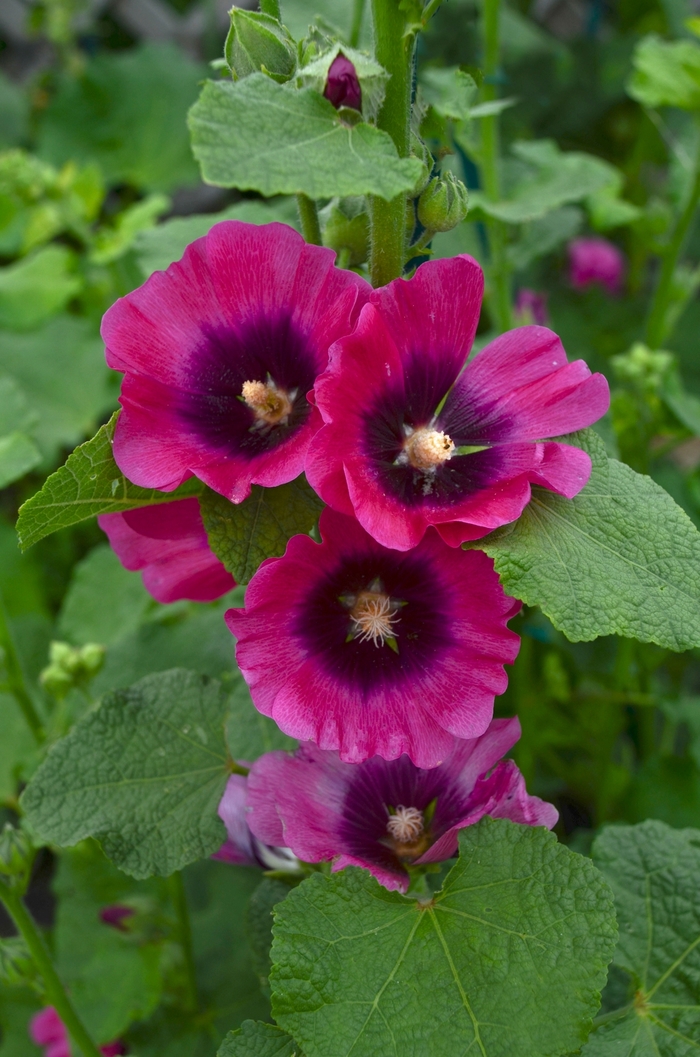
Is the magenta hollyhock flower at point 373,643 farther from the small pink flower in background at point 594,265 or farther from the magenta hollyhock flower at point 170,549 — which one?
the small pink flower in background at point 594,265

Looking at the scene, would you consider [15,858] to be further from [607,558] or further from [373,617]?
[607,558]

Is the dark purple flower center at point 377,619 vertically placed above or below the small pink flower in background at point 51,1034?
above

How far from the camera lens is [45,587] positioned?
1.98 m

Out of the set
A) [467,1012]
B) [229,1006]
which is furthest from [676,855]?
[229,1006]

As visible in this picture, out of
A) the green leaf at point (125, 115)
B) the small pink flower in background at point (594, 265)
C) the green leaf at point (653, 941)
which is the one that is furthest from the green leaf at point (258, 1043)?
the green leaf at point (125, 115)

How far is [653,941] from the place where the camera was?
0.80 m

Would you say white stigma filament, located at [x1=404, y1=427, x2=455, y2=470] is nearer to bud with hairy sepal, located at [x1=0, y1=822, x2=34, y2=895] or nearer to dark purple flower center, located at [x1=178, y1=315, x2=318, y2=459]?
dark purple flower center, located at [x1=178, y1=315, x2=318, y2=459]

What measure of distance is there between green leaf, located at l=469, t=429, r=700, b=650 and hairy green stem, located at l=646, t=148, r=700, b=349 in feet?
3.00

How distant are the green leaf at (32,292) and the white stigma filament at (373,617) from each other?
1332 mm

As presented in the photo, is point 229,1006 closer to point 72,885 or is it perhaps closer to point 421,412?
point 72,885

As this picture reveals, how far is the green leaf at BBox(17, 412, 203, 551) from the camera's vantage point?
0.59 meters

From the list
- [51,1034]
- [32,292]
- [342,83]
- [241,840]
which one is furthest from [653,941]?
[32,292]

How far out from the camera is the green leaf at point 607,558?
22.4 inches

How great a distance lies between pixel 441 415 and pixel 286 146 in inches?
8.5
